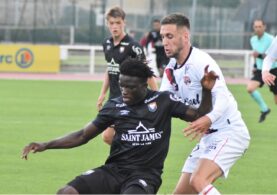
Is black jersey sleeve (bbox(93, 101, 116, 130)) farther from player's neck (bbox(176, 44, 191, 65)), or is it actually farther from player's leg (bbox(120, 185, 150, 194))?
player's neck (bbox(176, 44, 191, 65))

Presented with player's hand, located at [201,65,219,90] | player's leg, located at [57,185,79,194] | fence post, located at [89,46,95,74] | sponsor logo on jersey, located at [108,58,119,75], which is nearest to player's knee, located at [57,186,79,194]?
player's leg, located at [57,185,79,194]

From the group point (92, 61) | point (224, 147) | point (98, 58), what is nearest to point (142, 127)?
point (224, 147)

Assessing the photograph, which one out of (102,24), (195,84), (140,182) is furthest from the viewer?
(102,24)

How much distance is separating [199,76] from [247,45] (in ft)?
112

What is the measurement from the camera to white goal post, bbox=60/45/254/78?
35.7 m

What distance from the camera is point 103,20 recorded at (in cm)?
4012

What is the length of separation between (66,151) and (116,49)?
2375 mm

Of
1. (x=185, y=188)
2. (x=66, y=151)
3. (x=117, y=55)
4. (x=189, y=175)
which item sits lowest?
(x=66, y=151)

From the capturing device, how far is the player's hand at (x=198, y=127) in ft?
22.5

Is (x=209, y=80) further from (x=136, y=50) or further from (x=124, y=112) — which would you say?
(x=136, y=50)

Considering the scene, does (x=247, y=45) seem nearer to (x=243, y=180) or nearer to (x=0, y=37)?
(x=0, y=37)

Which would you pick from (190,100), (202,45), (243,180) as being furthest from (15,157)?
(202,45)

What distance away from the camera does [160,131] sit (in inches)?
275

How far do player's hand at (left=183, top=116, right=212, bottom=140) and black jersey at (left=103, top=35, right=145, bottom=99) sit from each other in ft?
14.7
